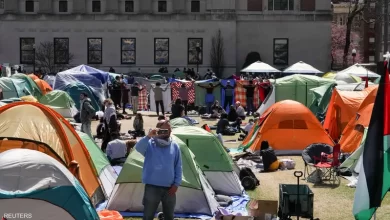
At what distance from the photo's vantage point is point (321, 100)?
86.6ft

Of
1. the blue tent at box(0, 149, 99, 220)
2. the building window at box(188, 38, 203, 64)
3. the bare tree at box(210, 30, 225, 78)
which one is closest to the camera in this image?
the blue tent at box(0, 149, 99, 220)

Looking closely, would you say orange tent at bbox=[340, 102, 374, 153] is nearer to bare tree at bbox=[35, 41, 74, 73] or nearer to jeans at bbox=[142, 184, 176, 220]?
jeans at bbox=[142, 184, 176, 220]

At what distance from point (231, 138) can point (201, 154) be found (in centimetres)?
1014

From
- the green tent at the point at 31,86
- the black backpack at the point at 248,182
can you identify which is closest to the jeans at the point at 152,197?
the black backpack at the point at 248,182

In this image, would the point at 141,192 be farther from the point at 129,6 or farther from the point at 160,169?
the point at 129,6

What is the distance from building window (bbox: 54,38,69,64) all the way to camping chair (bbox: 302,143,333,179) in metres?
42.5

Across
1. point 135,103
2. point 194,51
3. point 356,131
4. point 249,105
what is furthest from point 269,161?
point 194,51

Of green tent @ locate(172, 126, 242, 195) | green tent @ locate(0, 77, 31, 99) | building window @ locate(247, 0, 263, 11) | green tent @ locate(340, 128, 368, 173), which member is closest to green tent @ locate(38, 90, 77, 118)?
green tent @ locate(0, 77, 31, 99)

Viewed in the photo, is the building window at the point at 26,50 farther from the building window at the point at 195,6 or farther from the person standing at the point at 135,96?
the person standing at the point at 135,96

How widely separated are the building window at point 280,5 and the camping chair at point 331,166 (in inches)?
1717

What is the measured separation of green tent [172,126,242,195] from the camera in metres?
14.4

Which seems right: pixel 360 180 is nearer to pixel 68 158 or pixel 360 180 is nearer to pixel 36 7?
pixel 68 158

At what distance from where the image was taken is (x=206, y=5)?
58188 mm

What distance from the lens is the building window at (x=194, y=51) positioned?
58.1 metres
